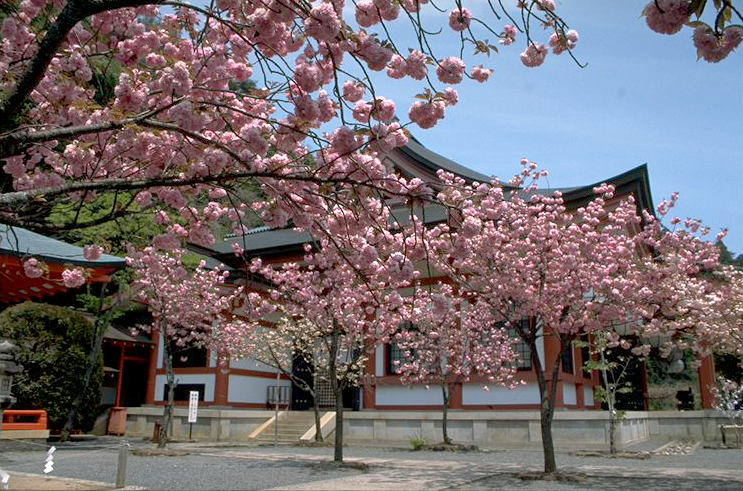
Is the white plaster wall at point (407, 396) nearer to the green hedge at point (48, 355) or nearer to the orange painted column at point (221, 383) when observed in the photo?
the orange painted column at point (221, 383)

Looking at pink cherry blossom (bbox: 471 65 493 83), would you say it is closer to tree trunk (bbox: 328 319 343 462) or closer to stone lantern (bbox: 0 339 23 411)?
stone lantern (bbox: 0 339 23 411)

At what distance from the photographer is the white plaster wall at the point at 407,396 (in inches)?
734

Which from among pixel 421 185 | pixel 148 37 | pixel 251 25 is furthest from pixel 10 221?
pixel 421 185

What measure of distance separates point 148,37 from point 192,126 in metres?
1.93

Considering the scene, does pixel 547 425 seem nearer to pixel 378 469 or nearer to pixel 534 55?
pixel 378 469

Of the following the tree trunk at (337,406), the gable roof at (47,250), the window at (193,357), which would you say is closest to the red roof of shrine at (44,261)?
the gable roof at (47,250)

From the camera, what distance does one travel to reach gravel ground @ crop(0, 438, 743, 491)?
8883mm

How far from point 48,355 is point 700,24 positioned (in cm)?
1757

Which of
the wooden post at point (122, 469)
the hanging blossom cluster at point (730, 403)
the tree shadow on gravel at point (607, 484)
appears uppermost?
the hanging blossom cluster at point (730, 403)

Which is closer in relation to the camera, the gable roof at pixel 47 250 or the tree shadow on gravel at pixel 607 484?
the tree shadow on gravel at pixel 607 484

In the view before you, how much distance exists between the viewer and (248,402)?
2075 centimetres

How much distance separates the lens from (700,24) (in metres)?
3.03

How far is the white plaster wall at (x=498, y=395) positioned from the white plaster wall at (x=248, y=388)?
738cm

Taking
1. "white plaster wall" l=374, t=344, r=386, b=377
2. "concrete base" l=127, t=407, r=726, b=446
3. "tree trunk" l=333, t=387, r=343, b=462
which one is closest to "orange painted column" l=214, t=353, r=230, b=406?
"concrete base" l=127, t=407, r=726, b=446
